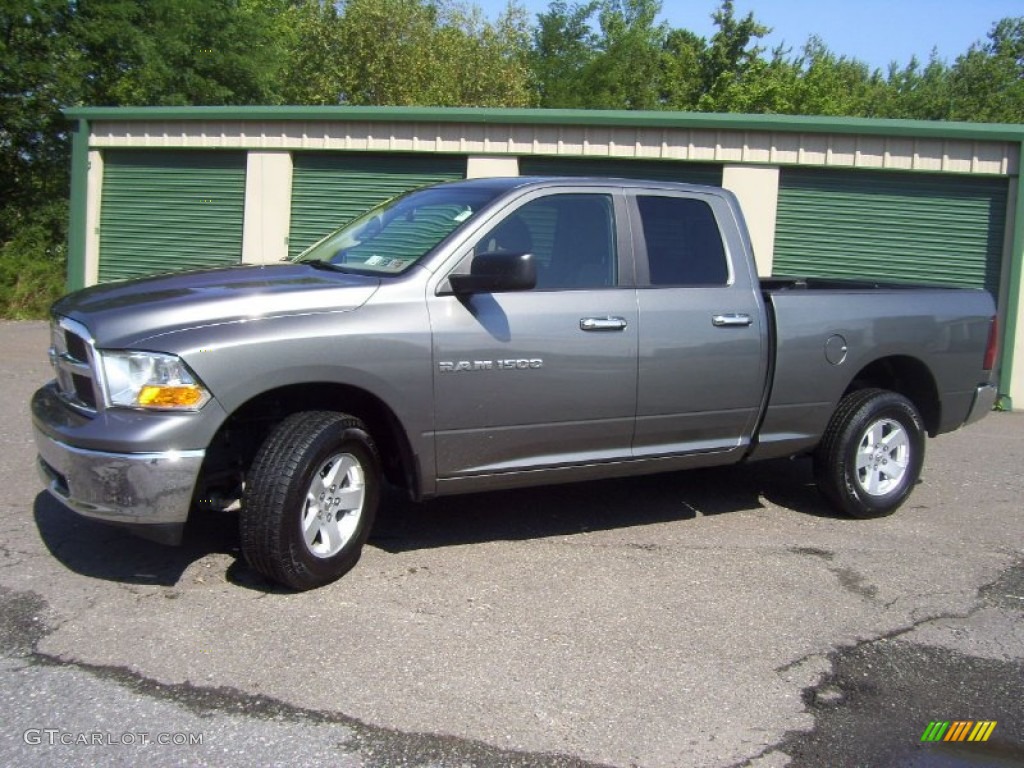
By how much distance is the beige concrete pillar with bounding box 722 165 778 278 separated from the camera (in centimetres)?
1194

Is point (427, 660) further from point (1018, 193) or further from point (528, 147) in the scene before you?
point (1018, 193)

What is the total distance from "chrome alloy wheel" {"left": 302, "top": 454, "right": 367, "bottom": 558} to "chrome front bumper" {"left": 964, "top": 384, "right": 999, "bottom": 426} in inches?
168

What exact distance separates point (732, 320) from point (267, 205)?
9085 mm

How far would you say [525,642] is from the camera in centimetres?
425

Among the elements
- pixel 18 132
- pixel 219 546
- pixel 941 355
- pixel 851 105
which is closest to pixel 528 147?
pixel 941 355

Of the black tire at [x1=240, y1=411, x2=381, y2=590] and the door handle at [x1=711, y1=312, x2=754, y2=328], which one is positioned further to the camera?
the door handle at [x1=711, y1=312, x2=754, y2=328]

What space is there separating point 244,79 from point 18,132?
5.28 m

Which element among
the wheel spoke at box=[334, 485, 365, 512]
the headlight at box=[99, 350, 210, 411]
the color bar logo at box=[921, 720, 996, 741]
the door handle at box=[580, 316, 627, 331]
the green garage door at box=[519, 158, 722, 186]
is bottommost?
the color bar logo at box=[921, 720, 996, 741]

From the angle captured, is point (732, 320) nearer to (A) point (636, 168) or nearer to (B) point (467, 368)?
(B) point (467, 368)

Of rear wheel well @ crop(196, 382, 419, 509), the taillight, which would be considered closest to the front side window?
rear wheel well @ crop(196, 382, 419, 509)

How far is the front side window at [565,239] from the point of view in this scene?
5.25m

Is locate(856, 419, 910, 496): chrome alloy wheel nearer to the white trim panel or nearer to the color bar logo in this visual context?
the color bar logo

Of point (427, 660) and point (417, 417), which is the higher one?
point (417, 417)

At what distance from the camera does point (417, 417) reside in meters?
4.77
